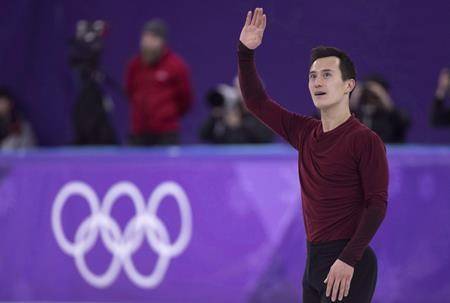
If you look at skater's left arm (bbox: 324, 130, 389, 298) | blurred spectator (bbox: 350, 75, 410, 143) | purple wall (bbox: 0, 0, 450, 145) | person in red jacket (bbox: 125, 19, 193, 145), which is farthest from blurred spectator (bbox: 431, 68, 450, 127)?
person in red jacket (bbox: 125, 19, 193, 145)

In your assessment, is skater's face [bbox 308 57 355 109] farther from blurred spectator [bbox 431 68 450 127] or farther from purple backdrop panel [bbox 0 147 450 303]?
purple backdrop panel [bbox 0 147 450 303]

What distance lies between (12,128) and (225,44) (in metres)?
3.29

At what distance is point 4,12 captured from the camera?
493 inches

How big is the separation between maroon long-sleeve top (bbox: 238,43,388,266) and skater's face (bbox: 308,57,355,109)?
0.12m

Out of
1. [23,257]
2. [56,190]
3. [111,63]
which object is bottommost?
[23,257]

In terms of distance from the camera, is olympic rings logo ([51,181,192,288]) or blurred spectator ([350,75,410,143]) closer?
olympic rings logo ([51,181,192,288])

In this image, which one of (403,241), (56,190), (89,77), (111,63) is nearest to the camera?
(403,241)

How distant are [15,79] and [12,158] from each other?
3.41m

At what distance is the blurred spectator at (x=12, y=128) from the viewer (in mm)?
11383

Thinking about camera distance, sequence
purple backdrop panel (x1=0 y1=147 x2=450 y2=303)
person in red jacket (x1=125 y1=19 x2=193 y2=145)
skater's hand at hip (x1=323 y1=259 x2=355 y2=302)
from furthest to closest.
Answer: person in red jacket (x1=125 y1=19 x2=193 y2=145), purple backdrop panel (x1=0 y1=147 x2=450 y2=303), skater's hand at hip (x1=323 y1=259 x2=355 y2=302)

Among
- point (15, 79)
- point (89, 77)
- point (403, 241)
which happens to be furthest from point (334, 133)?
point (15, 79)

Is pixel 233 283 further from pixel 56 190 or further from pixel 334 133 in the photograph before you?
pixel 334 133

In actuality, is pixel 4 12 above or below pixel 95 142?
above

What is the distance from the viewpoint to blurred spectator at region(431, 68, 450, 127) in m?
7.42
